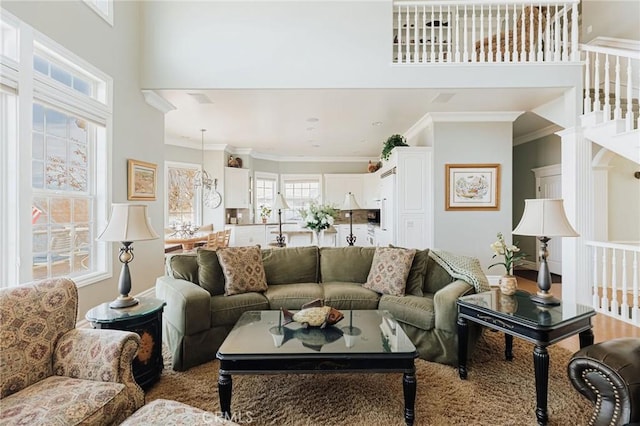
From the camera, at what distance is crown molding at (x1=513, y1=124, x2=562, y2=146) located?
5832 millimetres

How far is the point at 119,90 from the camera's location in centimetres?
356

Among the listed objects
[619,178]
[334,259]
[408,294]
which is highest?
[619,178]

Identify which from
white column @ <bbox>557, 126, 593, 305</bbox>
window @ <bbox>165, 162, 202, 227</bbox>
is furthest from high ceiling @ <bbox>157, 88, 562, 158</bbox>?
white column @ <bbox>557, 126, 593, 305</bbox>

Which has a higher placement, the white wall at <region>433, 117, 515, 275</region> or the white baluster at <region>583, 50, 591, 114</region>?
the white baluster at <region>583, 50, 591, 114</region>

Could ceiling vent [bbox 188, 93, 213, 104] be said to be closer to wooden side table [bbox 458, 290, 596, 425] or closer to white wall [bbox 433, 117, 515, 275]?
white wall [bbox 433, 117, 515, 275]

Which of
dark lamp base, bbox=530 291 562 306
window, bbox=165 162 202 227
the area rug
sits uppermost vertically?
window, bbox=165 162 202 227

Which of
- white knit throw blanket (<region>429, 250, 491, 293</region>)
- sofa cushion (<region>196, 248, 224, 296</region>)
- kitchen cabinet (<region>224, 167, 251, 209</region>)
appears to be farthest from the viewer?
kitchen cabinet (<region>224, 167, 251, 209</region>)

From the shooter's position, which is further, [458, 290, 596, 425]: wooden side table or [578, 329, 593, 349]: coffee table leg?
[578, 329, 593, 349]: coffee table leg

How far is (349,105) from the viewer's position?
466cm

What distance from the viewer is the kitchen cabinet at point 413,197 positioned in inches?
204

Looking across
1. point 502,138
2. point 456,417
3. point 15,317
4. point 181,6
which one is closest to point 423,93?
point 502,138

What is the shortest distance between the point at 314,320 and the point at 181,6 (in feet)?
13.3

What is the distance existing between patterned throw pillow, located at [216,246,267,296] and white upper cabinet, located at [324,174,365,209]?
570cm

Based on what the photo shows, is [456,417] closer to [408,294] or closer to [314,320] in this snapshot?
[314,320]
